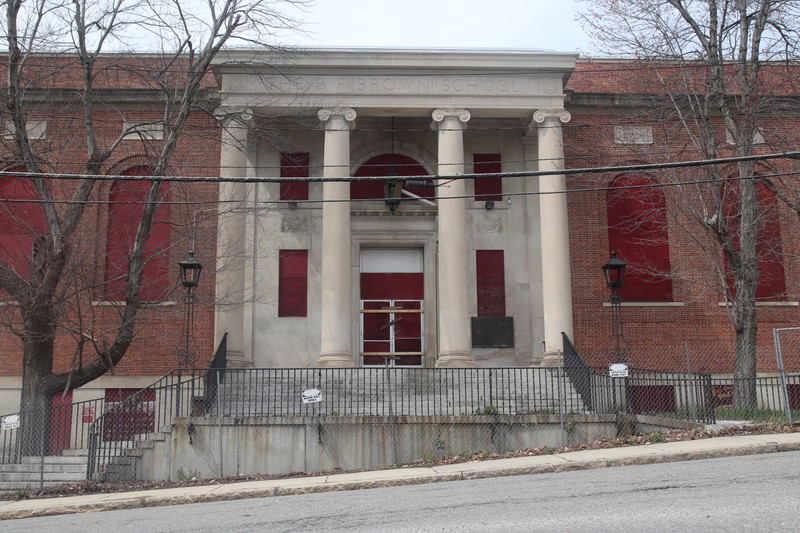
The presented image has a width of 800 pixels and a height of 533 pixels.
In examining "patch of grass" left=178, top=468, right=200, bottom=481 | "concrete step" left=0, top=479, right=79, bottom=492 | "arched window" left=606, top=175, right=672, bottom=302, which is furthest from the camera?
"arched window" left=606, top=175, right=672, bottom=302

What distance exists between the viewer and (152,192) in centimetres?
1986

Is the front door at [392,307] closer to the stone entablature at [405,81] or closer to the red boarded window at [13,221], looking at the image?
the stone entablature at [405,81]

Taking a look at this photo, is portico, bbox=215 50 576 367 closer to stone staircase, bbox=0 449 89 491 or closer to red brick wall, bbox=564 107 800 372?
red brick wall, bbox=564 107 800 372

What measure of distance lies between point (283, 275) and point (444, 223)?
5439mm

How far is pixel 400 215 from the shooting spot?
2584 cm

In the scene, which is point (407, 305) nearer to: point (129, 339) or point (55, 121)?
point (129, 339)

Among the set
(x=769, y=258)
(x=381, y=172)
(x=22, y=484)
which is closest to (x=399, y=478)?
(x=22, y=484)

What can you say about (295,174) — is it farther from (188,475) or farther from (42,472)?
(42,472)

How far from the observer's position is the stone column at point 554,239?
22547 millimetres

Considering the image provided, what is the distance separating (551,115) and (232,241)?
31.3ft

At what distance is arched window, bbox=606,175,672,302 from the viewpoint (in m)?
25.5

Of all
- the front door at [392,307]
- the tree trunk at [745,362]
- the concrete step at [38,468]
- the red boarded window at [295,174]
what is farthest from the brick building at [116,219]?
the tree trunk at [745,362]

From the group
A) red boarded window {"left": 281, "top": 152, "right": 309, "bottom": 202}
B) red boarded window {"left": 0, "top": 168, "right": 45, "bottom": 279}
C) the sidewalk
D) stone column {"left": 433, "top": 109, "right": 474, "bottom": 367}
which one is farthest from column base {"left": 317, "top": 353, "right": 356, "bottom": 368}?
red boarded window {"left": 0, "top": 168, "right": 45, "bottom": 279}

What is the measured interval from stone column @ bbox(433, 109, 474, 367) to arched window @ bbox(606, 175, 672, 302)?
5.50 metres
